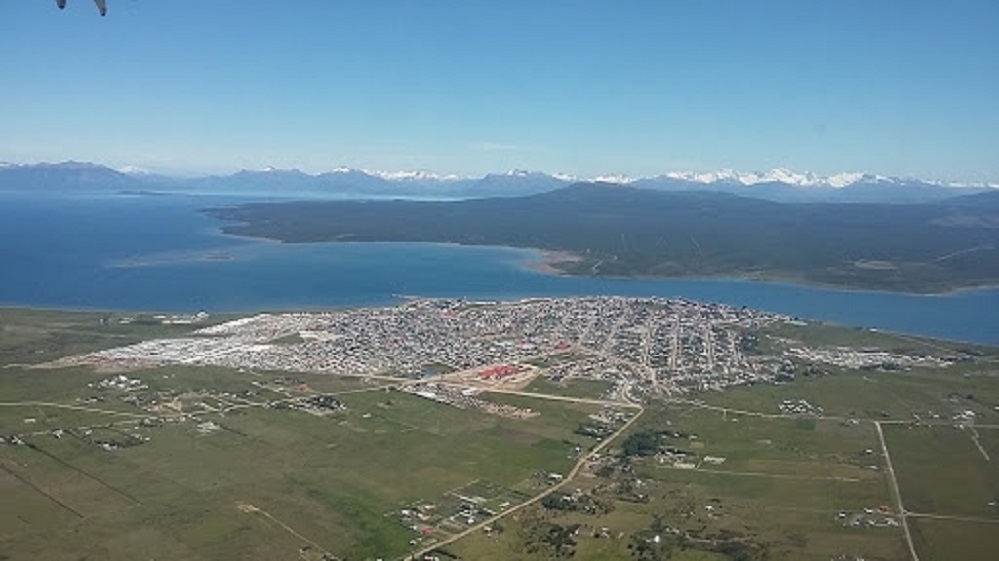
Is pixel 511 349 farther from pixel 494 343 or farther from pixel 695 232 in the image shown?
pixel 695 232

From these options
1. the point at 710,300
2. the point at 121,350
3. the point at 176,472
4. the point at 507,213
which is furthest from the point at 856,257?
the point at 176,472

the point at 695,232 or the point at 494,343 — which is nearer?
the point at 494,343

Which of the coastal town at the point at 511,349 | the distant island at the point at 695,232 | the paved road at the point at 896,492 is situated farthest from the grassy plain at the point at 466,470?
the distant island at the point at 695,232

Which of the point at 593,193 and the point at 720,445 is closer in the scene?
the point at 720,445

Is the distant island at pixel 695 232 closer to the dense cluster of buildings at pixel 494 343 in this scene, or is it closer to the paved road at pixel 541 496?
the dense cluster of buildings at pixel 494 343

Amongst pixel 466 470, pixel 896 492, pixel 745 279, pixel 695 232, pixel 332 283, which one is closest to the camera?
pixel 896 492

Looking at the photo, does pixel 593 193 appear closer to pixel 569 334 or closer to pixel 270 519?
pixel 569 334

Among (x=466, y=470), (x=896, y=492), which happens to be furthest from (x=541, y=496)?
(x=896, y=492)
